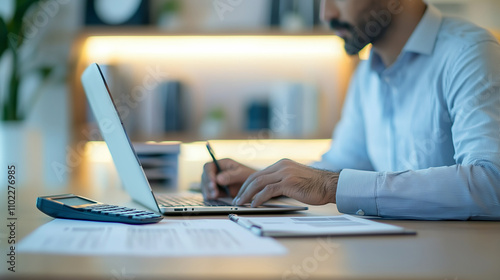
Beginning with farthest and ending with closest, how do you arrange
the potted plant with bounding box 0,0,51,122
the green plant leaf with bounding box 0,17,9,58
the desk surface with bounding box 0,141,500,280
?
the potted plant with bounding box 0,0,51,122, the green plant leaf with bounding box 0,17,9,58, the desk surface with bounding box 0,141,500,280

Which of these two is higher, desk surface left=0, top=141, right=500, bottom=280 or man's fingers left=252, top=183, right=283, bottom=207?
man's fingers left=252, top=183, right=283, bottom=207

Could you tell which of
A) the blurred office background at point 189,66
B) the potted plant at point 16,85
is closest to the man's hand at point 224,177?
the potted plant at point 16,85

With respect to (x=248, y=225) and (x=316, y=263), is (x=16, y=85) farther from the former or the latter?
(x=316, y=263)

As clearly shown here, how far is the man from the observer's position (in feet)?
3.15

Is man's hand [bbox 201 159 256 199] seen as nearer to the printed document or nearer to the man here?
the man

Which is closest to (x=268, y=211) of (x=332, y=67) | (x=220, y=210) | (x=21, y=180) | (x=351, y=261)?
(x=220, y=210)

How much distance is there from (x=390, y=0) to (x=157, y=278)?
133 cm

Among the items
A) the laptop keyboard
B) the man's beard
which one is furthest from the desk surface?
the man's beard

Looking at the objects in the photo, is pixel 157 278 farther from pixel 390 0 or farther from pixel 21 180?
pixel 21 180

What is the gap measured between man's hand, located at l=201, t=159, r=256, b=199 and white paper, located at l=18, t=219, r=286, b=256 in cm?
42

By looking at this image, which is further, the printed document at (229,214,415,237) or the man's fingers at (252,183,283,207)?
the man's fingers at (252,183,283,207)

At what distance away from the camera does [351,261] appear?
0.56 metres

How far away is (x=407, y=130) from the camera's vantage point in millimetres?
1511

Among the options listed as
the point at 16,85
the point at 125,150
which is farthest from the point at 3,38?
the point at 125,150
